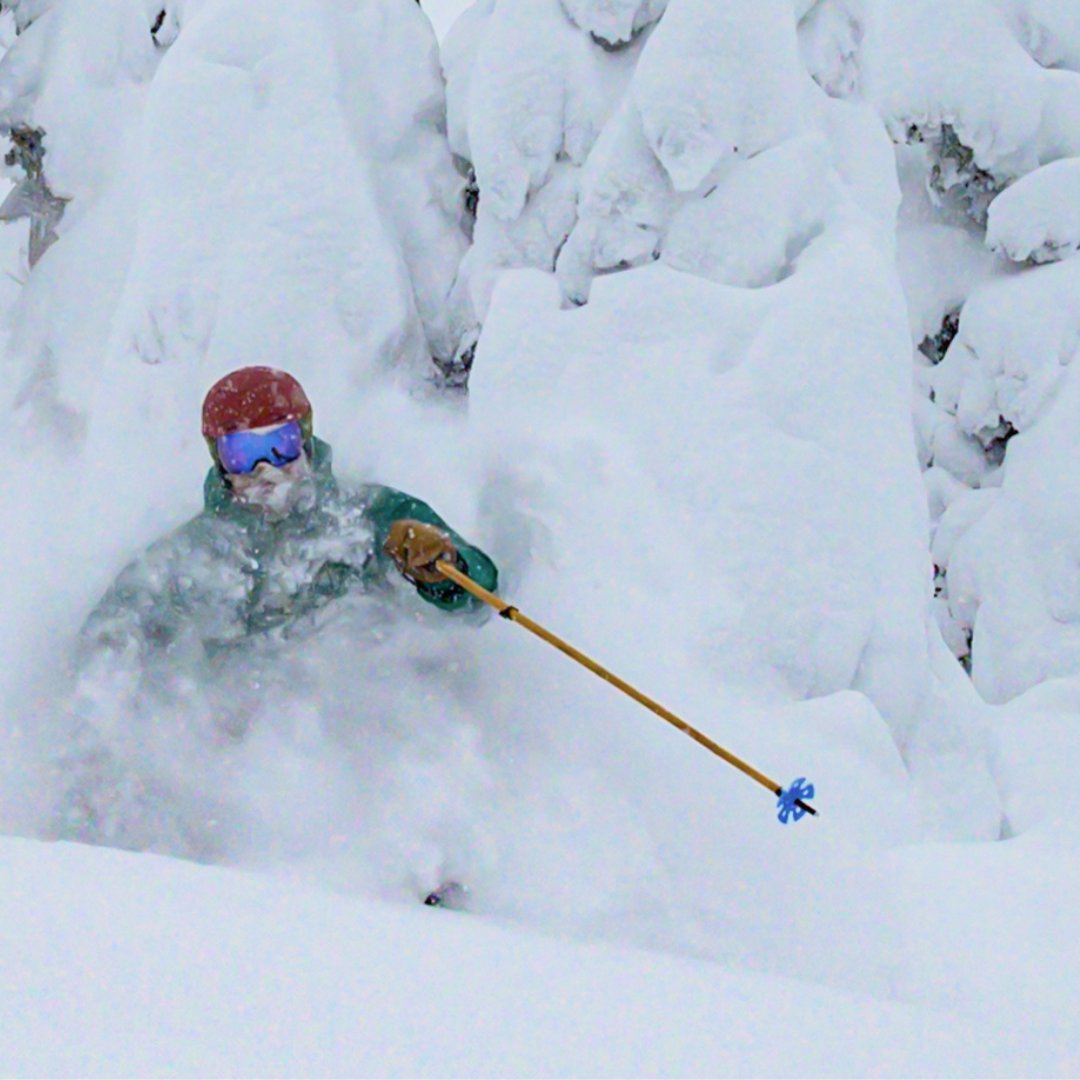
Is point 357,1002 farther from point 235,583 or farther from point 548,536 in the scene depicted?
point 548,536

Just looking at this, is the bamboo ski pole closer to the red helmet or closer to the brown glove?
the brown glove

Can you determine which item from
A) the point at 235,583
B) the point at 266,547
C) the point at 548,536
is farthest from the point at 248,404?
the point at 548,536

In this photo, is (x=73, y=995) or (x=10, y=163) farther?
(x=10, y=163)

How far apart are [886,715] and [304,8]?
370 centimetres

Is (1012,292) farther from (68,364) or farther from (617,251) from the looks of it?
(68,364)

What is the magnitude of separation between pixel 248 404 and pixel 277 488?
0.87 feet

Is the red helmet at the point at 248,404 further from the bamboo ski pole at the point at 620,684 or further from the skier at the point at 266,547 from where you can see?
the bamboo ski pole at the point at 620,684

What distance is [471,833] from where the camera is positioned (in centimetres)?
307

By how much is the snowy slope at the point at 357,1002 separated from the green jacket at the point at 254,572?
134 cm

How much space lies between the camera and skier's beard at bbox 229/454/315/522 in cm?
311

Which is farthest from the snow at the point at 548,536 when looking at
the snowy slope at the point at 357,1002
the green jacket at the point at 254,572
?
the green jacket at the point at 254,572

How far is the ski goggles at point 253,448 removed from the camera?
3072mm

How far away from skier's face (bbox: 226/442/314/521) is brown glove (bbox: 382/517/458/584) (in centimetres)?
34

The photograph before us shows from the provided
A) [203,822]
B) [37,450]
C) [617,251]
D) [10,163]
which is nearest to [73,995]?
[203,822]
